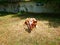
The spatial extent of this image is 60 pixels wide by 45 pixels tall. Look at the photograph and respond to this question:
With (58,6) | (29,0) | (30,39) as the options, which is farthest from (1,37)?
(29,0)

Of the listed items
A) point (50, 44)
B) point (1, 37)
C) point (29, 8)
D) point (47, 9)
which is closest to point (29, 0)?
point (29, 8)

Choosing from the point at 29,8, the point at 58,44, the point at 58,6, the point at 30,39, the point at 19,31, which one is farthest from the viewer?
the point at 29,8

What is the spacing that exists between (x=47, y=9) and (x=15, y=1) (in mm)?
4913

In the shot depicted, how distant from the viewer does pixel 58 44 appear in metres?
11.5

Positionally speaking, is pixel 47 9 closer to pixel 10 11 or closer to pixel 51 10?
pixel 51 10

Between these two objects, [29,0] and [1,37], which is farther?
[29,0]

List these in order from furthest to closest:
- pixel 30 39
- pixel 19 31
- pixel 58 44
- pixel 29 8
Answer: pixel 29 8 → pixel 19 31 → pixel 30 39 → pixel 58 44

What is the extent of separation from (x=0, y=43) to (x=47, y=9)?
38.6ft


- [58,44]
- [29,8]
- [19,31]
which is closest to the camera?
[58,44]

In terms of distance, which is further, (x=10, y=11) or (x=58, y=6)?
(x=10, y=11)

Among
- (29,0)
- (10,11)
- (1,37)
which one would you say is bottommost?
(10,11)

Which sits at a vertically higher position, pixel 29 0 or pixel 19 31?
pixel 19 31

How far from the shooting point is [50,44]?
11.5 m

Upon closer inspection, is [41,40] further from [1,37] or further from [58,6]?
[58,6]
